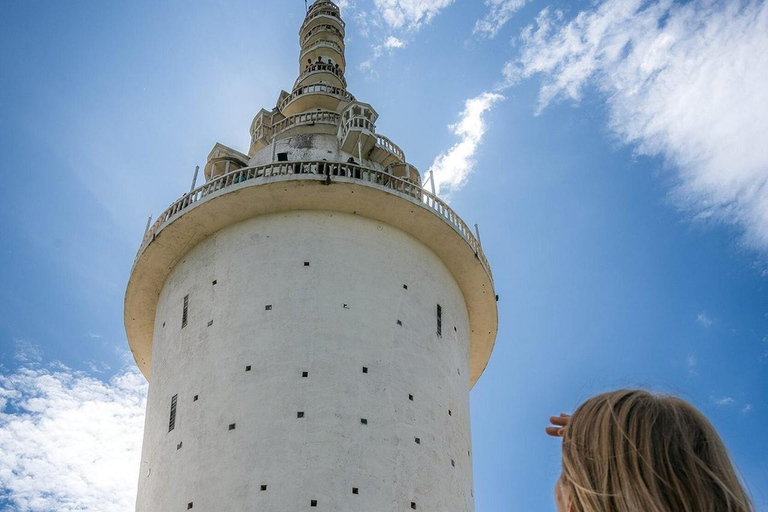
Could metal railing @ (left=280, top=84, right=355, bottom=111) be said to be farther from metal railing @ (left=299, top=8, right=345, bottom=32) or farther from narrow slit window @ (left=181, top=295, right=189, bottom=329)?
narrow slit window @ (left=181, top=295, right=189, bottom=329)

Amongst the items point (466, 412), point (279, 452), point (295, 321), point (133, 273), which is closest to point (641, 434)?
point (279, 452)

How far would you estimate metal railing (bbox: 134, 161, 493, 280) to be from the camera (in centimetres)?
2462

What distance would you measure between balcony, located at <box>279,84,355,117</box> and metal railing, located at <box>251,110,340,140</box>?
7.25 ft

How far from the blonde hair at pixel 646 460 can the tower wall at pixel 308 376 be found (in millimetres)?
17028

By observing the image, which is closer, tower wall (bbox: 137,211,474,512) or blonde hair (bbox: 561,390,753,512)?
blonde hair (bbox: 561,390,753,512)

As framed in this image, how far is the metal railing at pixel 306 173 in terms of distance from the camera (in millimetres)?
24625

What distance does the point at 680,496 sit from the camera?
2553 millimetres

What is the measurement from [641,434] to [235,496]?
17931 millimetres

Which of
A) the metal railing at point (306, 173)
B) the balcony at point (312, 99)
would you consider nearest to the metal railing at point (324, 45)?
the balcony at point (312, 99)

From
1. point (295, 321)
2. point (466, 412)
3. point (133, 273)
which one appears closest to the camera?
point (295, 321)

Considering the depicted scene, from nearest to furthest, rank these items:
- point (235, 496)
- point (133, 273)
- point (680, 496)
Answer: point (680, 496) → point (235, 496) → point (133, 273)

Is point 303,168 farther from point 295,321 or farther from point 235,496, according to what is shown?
point 235,496

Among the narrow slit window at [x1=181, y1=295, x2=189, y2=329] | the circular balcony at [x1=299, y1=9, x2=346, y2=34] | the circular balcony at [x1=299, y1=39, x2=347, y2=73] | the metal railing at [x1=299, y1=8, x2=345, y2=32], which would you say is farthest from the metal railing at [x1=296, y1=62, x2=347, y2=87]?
the narrow slit window at [x1=181, y1=295, x2=189, y2=329]

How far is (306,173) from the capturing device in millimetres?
24297
